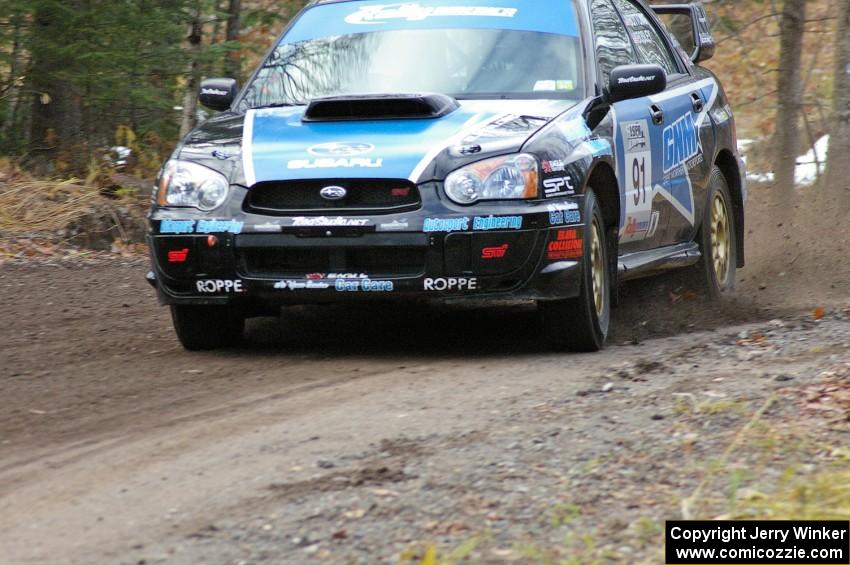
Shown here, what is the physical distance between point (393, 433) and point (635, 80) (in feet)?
9.21

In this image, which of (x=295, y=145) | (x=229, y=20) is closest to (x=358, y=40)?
(x=295, y=145)

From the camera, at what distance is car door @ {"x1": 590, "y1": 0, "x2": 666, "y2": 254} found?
723 cm

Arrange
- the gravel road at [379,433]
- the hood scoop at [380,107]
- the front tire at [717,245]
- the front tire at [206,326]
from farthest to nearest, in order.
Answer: the front tire at [717,245] < the front tire at [206,326] < the hood scoop at [380,107] < the gravel road at [379,433]

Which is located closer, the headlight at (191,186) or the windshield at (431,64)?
the headlight at (191,186)

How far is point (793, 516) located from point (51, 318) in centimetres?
529

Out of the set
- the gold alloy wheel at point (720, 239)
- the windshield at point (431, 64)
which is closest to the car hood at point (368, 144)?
the windshield at point (431, 64)

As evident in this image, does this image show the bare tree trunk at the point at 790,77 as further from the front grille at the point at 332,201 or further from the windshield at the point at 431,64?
the front grille at the point at 332,201

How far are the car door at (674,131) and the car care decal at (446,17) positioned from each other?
77cm

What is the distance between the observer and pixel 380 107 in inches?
263

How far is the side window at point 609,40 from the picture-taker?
7.46 metres

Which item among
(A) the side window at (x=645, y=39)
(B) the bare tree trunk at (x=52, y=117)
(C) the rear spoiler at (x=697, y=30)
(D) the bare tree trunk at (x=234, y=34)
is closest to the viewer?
(A) the side window at (x=645, y=39)

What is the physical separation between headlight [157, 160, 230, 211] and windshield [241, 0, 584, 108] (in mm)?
881

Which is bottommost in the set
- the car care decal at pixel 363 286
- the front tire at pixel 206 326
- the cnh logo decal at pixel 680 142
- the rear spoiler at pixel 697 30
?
the front tire at pixel 206 326

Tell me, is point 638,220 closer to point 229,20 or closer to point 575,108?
point 575,108
